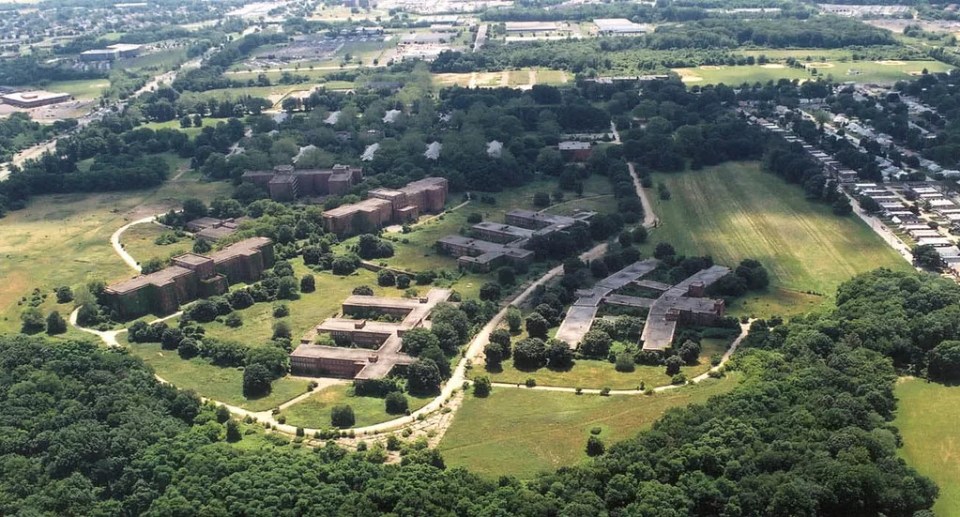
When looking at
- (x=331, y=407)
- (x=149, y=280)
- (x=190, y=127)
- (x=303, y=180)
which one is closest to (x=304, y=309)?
(x=149, y=280)

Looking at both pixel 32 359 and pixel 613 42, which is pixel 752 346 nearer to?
pixel 32 359

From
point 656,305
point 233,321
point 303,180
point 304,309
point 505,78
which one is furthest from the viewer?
point 505,78

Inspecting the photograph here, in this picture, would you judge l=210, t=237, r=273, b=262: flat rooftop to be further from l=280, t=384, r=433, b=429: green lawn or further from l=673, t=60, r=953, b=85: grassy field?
l=673, t=60, r=953, b=85: grassy field

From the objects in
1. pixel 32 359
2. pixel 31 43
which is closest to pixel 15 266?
pixel 32 359

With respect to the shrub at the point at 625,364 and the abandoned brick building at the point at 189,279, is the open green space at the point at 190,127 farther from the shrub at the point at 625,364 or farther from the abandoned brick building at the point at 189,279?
the shrub at the point at 625,364

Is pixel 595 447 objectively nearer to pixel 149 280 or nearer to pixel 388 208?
Result: pixel 149 280
